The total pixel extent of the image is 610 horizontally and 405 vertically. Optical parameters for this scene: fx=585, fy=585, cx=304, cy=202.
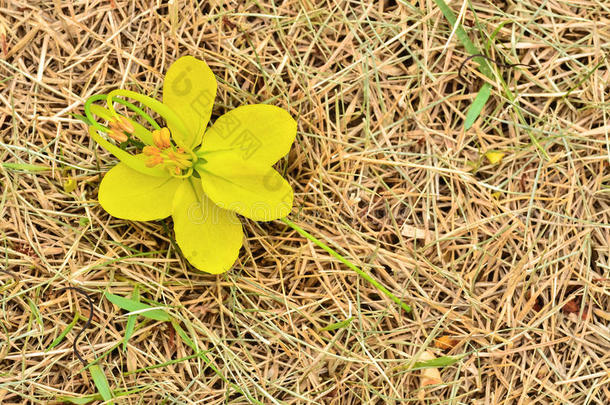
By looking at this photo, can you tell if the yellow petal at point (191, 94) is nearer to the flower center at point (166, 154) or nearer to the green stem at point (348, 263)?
the flower center at point (166, 154)

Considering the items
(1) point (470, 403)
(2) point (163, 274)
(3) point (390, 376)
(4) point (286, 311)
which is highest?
(2) point (163, 274)

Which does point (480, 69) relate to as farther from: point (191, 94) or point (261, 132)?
point (191, 94)

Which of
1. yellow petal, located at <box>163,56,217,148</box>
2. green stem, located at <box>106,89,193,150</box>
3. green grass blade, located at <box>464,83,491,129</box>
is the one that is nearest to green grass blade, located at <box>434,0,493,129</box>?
green grass blade, located at <box>464,83,491,129</box>

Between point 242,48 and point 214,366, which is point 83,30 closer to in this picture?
point 242,48

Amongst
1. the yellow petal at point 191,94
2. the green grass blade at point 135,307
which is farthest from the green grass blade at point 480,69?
the green grass blade at point 135,307

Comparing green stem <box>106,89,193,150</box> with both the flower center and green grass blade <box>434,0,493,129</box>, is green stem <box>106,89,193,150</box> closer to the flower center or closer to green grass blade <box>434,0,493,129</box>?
the flower center

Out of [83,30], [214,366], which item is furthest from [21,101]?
[214,366]
